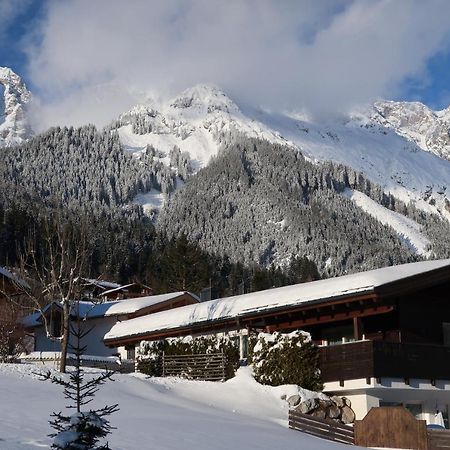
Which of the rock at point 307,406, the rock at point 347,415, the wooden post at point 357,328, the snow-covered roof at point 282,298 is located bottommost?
the rock at point 347,415

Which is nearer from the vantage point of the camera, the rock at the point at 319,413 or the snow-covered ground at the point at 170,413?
the snow-covered ground at the point at 170,413

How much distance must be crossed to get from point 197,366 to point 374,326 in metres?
6.96

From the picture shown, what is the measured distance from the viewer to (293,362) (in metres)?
28.4

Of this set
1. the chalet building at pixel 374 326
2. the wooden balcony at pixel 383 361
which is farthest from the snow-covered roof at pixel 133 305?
the wooden balcony at pixel 383 361

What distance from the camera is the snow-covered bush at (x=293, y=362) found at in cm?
2831

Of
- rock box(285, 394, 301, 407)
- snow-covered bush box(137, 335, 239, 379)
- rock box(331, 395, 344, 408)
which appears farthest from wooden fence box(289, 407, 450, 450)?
snow-covered bush box(137, 335, 239, 379)

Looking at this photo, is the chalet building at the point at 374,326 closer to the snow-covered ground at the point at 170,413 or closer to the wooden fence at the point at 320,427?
the snow-covered ground at the point at 170,413

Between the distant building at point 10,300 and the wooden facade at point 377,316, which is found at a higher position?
the distant building at point 10,300

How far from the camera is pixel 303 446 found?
819 inches

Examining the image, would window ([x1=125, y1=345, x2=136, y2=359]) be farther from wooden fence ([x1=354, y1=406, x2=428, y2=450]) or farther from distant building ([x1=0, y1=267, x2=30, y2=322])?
wooden fence ([x1=354, y1=406, x2=428, y2=450])

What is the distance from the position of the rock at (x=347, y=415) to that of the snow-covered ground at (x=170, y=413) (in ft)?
6.14

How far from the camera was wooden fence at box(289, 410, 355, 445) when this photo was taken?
24688 mm

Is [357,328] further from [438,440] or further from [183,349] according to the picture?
[183,349]

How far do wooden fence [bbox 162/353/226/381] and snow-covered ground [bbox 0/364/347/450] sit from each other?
1.13 m
